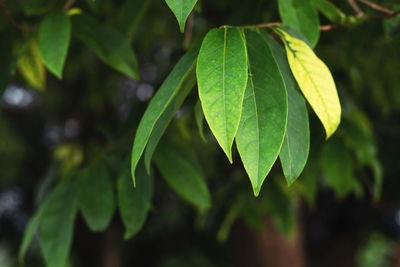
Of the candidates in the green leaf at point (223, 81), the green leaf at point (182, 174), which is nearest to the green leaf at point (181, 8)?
the green leaf at point (223, 81)

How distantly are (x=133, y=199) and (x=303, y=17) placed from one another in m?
0.48

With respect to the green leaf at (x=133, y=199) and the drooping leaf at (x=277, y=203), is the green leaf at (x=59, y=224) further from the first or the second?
the drooping leaf at (x=277, y=203)

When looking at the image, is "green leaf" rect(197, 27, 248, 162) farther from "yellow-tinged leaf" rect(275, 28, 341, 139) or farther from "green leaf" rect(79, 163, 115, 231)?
"green leaf" rect(79, 163, 115, 231)

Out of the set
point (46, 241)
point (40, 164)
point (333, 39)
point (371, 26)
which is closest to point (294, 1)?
point (371, 26)

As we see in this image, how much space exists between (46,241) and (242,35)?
0.64 meters

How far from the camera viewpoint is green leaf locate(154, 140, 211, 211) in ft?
3.31

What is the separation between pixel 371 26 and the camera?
1.07 metres

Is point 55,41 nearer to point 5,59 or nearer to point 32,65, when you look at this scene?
point 5,59

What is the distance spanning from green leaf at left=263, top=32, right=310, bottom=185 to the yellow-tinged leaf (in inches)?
1.4

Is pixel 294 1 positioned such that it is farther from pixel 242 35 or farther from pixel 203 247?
pixel 203 247

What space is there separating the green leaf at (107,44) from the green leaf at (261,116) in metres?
0.38

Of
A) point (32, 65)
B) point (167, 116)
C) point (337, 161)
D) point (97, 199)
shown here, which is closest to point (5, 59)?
point (32, 65)

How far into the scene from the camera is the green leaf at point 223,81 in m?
0.51

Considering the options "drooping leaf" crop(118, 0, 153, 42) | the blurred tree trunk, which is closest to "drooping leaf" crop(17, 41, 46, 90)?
"drooping leaf" crop(118, 0, 153, 42)
